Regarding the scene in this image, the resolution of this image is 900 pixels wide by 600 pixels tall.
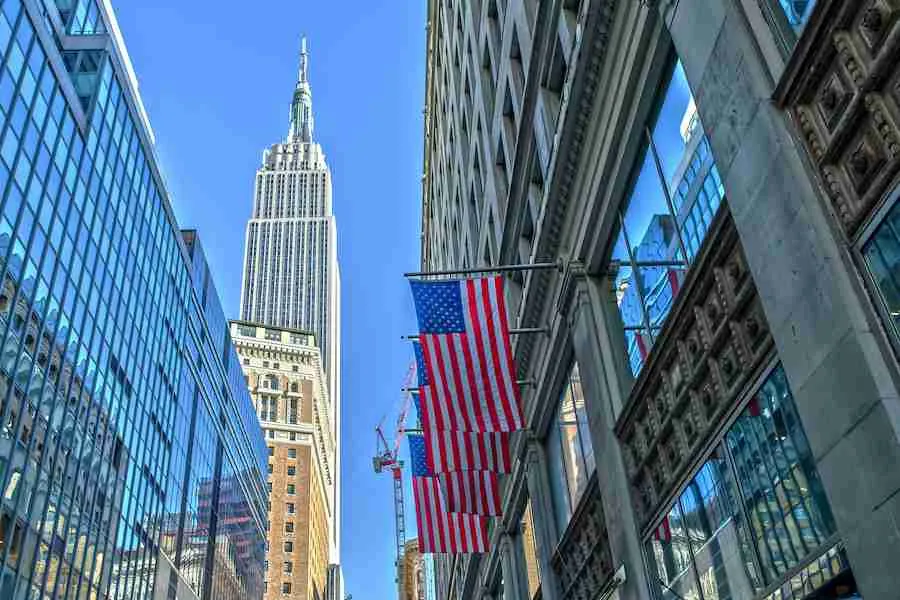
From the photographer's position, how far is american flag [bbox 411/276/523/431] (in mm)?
18359

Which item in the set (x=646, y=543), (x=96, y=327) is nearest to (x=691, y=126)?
(x=646, y=543)

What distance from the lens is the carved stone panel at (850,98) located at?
7832 millimetres

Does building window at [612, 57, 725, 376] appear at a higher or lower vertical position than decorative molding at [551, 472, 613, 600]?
higher

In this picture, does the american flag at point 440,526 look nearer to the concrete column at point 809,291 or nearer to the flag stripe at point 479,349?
the flag stripe at point 479,349

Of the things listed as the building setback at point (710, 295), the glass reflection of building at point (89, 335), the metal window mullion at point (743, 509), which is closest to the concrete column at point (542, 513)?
the building setback at point (710, 295)

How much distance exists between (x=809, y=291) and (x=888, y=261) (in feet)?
3.12

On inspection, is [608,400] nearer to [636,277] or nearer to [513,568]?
[636,277]

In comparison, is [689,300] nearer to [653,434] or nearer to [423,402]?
[653,434]

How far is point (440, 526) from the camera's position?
87.8ft

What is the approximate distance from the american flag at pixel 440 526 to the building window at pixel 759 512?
13.9 metres

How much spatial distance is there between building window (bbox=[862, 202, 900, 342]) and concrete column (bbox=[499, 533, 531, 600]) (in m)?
Answer: 21.7

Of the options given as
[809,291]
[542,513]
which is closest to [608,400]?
[542,513]

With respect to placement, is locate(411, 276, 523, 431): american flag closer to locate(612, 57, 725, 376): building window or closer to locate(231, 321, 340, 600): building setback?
locate(612, 57, 725, 376): building window

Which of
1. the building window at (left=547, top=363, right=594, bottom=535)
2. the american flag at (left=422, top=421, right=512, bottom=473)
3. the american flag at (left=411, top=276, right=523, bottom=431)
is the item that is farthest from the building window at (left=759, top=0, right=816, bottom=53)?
the american flag at (left=422, top=421, right=512, bottom=473)
